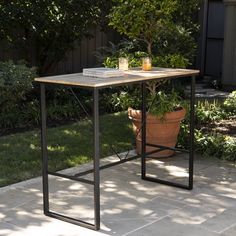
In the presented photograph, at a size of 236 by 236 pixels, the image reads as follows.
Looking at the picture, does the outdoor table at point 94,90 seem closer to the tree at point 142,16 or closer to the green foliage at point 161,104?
the green foliage at point 161,104

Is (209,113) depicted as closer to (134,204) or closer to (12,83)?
(12,83)

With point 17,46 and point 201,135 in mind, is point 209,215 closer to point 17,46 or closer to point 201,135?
A: point 201,135

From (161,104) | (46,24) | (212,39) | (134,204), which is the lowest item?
(134,204)

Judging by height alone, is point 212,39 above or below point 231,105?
above

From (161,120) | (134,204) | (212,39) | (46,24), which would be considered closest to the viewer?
(134,204)

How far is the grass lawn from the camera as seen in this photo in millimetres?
5613

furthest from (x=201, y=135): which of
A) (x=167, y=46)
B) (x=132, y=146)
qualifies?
(x=167, y=46)

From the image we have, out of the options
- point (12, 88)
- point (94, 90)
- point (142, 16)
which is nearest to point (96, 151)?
point (94, 90)

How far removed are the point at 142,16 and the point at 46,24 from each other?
2823 millimetres

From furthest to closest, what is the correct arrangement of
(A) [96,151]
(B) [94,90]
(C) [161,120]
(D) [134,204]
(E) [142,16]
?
(C) [161,120], (E) [142,16], (D) [134,204], (A) [96,151], (B) [94,90]

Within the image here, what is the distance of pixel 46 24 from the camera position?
837cm

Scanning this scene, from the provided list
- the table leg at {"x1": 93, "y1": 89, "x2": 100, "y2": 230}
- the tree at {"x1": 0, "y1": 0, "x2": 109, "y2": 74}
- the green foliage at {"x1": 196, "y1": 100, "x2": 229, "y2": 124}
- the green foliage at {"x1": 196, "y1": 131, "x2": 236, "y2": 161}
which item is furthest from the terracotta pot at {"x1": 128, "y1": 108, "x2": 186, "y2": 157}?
the tree at {"x1": 0, "y1": 0, "x2": 109, "y2": 74}

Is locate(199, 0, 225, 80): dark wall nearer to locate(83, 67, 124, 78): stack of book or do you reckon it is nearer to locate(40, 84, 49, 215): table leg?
locate(83, 67, 124, 78): stack of book

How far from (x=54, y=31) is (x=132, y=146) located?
2974 millimetres
